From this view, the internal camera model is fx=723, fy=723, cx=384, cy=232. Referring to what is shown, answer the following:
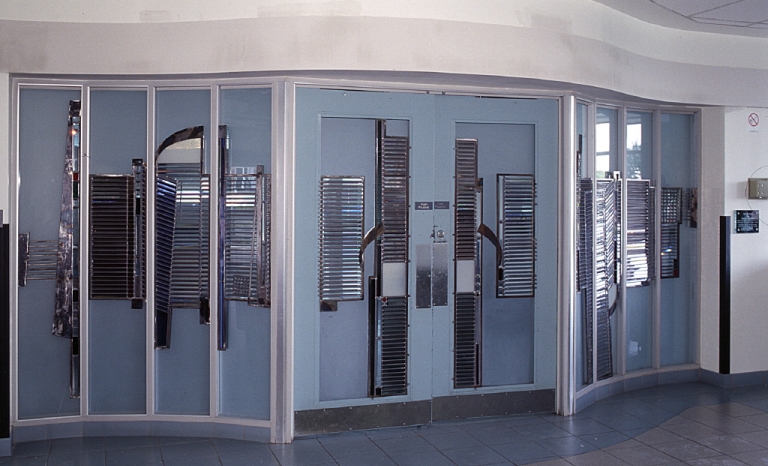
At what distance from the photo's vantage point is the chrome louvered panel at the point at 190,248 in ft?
16.4

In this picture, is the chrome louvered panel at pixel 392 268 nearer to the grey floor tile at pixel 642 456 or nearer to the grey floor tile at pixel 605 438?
the grey floor tile at pixel 605 438

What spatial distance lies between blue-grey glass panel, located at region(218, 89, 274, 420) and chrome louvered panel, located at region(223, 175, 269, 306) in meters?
0.08

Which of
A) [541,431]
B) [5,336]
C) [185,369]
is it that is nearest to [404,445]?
[541,431]

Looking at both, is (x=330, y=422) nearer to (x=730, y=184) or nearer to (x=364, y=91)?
(x=364, y=91)

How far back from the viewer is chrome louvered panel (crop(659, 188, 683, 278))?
644 cm

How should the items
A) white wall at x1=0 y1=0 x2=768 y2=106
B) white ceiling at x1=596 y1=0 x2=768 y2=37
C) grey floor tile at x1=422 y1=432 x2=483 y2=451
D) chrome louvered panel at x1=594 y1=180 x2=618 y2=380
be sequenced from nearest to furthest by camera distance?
white wall at x1=0 y1=0 x2=768 y2=106
grey floor tile at x1=422 y1=432 x2=483 y2=451
white ceiling at x1=596 y1=0 x2=768 y2=37
chrome louvered panel at x1=594 y1=180 x2=618 y2=380

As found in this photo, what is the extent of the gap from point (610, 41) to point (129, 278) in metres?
3.94

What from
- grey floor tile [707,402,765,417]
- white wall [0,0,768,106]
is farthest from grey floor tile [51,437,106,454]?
grey floor tile [707,402,765,417]

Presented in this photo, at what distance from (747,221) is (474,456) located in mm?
3543

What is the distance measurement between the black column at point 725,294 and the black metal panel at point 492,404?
1919 mm

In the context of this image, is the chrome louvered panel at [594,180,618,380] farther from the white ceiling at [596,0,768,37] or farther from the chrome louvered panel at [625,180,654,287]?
the white ceiling at [596,0,768,37]

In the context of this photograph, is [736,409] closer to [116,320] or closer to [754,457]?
[754,457]

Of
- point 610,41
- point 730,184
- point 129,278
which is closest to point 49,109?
point 129,278

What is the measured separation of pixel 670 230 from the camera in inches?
255
